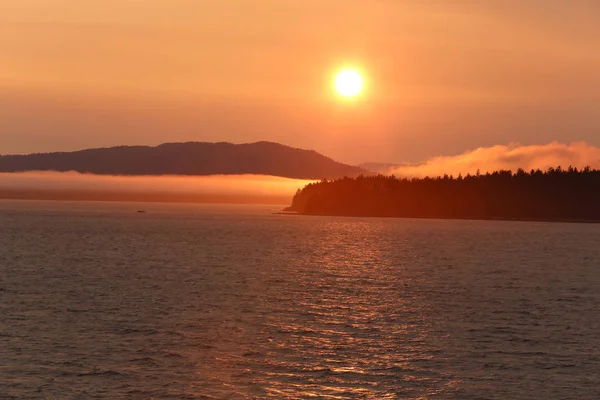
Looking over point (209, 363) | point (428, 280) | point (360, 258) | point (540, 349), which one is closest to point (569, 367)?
point (540, 349)

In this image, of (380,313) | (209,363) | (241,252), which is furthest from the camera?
(241,252)

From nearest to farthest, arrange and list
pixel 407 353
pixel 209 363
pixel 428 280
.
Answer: pixel 209 363 → pixel 407 353 → pixel 428 280

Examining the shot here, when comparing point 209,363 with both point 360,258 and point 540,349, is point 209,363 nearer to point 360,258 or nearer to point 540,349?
point 540,349

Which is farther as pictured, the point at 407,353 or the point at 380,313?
the point at 380,313

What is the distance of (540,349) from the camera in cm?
4866

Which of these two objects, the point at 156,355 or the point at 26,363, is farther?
the point at 156,355

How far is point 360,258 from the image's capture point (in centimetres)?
13675

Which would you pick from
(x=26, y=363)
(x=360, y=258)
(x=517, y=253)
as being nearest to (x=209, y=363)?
(x=26, y=363)

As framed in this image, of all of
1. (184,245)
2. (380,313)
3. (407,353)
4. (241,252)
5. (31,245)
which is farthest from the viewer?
A: (184,245)

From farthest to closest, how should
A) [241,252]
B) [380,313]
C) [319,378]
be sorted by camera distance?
[241,252] → [380,313] → [319,378]

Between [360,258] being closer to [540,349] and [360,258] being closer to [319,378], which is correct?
[540,349]

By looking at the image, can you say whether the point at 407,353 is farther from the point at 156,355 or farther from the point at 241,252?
the point at 241,252

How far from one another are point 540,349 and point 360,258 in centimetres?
8820

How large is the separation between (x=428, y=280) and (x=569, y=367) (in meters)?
A: 54.3
